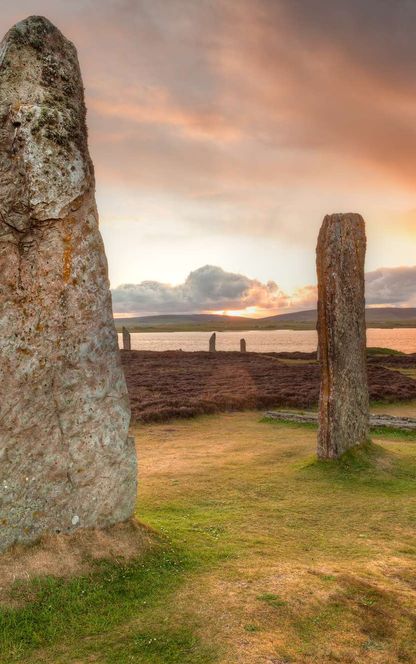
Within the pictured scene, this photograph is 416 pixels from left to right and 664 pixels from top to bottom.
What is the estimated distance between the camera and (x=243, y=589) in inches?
A: 209

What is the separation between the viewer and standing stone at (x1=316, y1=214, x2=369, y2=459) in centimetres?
1052

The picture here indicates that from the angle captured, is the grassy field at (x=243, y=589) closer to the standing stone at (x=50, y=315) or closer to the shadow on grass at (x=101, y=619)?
the shadow on grass at (x=101, y=619)

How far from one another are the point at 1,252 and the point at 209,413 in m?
13.4

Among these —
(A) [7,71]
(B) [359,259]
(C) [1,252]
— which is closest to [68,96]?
(A) [7,71]

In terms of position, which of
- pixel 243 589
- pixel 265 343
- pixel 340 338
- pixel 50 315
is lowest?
pixel 265 343

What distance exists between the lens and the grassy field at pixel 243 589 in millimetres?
4453

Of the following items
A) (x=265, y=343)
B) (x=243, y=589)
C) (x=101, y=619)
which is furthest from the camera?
(x=265, y=343)

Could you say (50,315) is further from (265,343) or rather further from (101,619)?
(265,343)

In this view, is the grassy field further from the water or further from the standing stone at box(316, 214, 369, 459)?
the water

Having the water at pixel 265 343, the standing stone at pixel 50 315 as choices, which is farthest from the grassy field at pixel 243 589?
the water at pixel 265 343

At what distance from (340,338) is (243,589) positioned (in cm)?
616

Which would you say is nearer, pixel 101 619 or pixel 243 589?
pixel 101 619

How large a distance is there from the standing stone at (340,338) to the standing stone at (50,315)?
5721 millimetres

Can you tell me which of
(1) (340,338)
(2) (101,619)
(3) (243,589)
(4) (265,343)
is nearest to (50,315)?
(2) (101,619)
